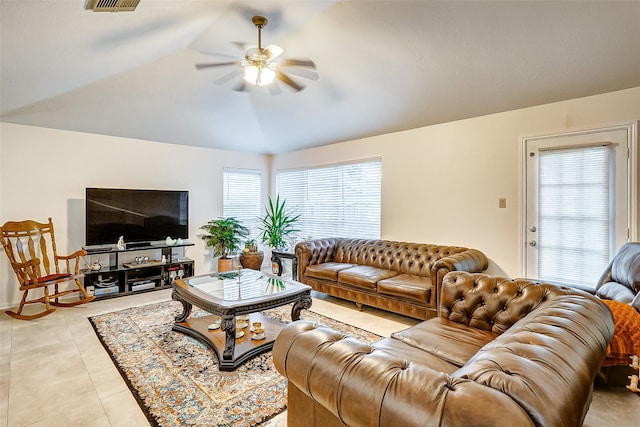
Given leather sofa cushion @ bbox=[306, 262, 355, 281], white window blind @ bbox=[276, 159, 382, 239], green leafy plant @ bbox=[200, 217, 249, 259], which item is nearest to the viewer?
leather sofa cushion @ bbox=[306, 262, 355, 281]

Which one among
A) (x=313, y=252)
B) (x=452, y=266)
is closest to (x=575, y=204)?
(x=452, y=266)

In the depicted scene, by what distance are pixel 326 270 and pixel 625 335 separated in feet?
9.92

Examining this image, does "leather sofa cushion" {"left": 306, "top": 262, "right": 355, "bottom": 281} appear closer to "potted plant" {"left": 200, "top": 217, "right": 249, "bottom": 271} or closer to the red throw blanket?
"potted plant" {"left": 200, "top": 217, "right": 249, "bottom": 271}

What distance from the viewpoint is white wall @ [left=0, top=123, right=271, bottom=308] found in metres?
4.13

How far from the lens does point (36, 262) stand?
12.1 feet

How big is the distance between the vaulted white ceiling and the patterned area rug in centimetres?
278

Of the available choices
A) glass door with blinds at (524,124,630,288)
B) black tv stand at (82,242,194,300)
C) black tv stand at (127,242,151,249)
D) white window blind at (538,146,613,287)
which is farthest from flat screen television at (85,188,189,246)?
white window blind at (538,146,613,287)

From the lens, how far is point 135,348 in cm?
290

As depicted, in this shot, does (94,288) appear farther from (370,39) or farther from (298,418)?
(370,39)

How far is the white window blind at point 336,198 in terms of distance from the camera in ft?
17.1

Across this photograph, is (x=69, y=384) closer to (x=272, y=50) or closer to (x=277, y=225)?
(x=272, y=50)

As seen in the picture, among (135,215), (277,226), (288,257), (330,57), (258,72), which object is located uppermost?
(330,57)

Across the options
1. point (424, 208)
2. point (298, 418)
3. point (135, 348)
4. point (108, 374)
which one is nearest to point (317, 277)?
point (424, 208)

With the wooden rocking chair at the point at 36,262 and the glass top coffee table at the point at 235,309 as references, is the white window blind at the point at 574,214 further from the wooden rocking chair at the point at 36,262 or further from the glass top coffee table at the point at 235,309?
the wooden rocking chair at the point at 36,262
